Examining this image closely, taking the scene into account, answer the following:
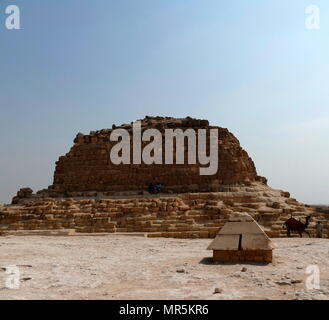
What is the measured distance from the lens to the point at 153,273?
854 cm

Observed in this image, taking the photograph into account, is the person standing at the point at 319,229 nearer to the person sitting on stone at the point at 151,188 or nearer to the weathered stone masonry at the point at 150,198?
the weathered stone masonry at the point at 150,198

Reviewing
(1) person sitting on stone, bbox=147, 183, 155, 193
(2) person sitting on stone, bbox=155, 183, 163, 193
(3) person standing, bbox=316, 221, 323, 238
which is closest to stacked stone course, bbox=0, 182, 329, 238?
(3) person standing, bbox=316, 221, 323, 238

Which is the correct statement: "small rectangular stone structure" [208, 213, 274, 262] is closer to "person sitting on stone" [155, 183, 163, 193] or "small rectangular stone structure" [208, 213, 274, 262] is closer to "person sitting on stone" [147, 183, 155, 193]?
"person sitting on stone" [155, 183, 163, 193]

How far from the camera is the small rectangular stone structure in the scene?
31.6 feet

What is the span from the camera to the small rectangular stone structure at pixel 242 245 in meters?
9.62

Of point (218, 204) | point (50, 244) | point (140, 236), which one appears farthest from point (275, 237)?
point (50, 244)

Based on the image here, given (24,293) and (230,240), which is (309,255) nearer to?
(230,240)

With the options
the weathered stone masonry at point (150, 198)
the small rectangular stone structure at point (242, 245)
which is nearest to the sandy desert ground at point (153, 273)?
the small rectangular stone structure at point (242, 245)

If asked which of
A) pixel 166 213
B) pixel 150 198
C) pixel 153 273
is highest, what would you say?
pixel 150 198

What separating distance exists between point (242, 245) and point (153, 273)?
2.32 meters

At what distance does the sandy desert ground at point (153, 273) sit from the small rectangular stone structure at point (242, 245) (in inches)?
13.8

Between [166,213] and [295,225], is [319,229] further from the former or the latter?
[166,213]

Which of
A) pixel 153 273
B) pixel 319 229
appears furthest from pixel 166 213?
pixel 153 273
